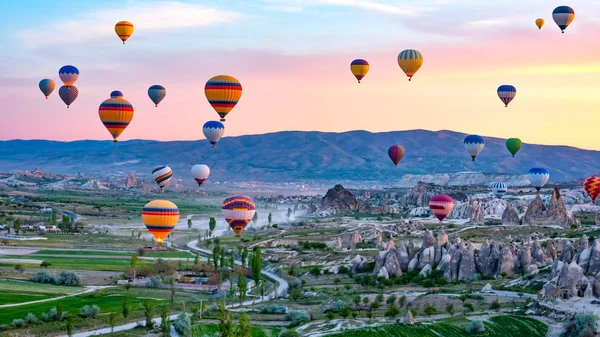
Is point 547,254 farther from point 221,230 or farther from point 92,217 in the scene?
point 92,217

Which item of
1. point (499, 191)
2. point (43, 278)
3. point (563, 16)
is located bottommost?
point (43, 278)

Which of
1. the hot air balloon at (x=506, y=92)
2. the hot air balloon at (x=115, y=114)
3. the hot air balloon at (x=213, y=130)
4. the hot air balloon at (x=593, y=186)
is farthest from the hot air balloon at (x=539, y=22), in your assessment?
the hot air balloon at (x=115, y=114)

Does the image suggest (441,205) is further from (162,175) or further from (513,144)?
(162,175)

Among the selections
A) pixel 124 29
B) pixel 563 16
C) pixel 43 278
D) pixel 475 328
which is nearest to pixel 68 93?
pixel 124 29

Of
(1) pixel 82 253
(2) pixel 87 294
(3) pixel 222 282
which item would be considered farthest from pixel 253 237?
(2) pixel 87 294

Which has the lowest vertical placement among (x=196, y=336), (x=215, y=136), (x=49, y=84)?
(x=196, y=336)

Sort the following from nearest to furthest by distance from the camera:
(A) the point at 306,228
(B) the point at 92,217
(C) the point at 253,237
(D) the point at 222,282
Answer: (D) the point at 222,282
(C) the point at 253,237
(A) the point at 306,228
(B) the point at 92,217

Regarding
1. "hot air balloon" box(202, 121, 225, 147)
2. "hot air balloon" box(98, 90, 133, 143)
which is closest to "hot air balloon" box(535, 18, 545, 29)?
"hot air balloon" box(202, 121, 225, 147)
